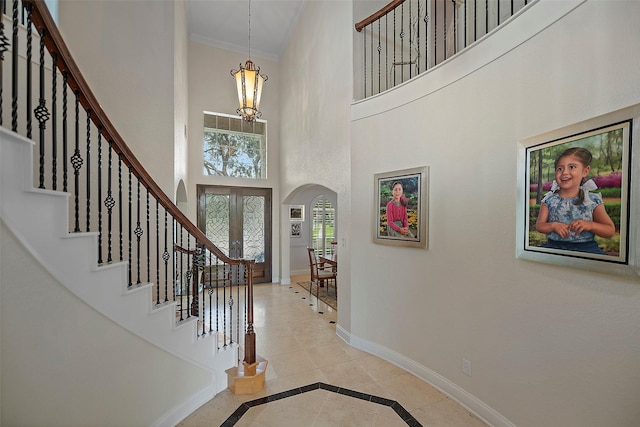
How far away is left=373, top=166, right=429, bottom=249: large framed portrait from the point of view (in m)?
2.87

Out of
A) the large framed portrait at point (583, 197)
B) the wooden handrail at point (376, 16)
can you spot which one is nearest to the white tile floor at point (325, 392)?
the large framed portrait at point (583, 197)

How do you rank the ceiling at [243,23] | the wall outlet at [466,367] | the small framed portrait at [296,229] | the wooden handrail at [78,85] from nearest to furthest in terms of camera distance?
the wooden handrail at [78,85] < the wall outlet at [466,367] < the ceiling at [243,23] < the small framed portrait at [296,229]

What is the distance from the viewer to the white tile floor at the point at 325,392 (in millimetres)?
2311

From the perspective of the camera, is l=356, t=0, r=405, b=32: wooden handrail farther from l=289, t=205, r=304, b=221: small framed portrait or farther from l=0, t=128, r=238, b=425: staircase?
l=289, t=205, r=304, b=221: small framed portrait

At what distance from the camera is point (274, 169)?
686 cm

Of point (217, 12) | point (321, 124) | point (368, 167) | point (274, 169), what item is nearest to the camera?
point (368, 167)

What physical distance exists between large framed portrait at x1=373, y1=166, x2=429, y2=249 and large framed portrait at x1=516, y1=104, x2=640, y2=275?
0.93m

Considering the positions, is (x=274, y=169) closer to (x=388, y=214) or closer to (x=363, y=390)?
(x=388, y=214)

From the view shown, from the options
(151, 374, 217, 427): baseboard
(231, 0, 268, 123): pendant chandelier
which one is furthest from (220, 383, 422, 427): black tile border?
(231, 0, 268, 123): pendant chandelier

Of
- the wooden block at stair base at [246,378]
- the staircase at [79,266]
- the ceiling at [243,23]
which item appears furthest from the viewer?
the ceiling at [243,23]

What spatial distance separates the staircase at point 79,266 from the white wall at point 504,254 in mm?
2179

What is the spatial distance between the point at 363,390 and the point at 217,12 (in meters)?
6.80

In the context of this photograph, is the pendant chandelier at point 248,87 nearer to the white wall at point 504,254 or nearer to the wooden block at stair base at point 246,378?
the white wall at point 504,254

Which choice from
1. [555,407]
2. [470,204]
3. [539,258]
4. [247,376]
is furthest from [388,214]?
[247,376]
